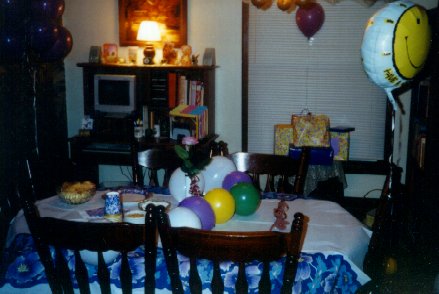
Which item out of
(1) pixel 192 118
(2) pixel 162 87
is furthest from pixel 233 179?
(2) pixel 162 87

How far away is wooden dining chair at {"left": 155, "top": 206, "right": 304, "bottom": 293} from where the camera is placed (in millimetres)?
1188

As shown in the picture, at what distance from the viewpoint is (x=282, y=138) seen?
4.00 m

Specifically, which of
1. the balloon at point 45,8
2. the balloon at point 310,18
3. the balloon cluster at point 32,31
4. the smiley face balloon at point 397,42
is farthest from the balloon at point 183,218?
the balloon at point 310,18

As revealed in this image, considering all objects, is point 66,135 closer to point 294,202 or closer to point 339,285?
point 294,202

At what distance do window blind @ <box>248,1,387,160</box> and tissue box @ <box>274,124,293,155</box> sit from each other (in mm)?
264

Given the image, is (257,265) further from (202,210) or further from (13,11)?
(13,11)

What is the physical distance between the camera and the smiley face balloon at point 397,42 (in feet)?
7.16

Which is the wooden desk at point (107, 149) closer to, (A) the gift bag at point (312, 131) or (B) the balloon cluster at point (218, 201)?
(A) the gift bag at point (312, 131)

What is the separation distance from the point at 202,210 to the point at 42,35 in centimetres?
242

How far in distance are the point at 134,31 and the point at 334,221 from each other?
298cm

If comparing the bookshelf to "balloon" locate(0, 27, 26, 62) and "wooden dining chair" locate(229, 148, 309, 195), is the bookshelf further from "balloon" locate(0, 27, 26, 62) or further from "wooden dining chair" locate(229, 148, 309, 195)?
"wooden dining chair" locate(229, 148, 309, 195)

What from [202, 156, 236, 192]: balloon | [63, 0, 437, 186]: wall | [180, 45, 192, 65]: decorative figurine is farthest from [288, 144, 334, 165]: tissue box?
[202, 156, 236, 192]: balloon

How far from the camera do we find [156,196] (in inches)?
86.0

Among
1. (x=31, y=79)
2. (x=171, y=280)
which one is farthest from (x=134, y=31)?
(x=171, y=280)
